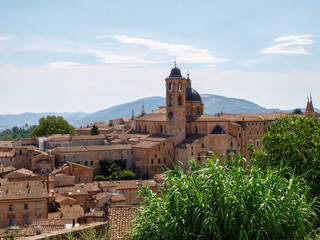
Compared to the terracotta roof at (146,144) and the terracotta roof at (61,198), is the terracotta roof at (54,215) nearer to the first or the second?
the terracotta roof at (61,198)

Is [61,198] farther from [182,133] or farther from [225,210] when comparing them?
[225,210]

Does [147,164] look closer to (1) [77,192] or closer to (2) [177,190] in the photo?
(1) [77,192]

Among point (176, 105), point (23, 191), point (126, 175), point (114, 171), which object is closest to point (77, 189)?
point (23, 191)

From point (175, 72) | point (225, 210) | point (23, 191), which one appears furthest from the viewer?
point (175, 72)

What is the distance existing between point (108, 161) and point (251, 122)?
2573cm

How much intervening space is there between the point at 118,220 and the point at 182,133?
4070 centimetres

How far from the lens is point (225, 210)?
458 inches

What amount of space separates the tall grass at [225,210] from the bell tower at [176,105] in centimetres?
4435

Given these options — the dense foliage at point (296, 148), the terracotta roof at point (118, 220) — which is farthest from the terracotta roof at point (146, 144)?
the terracotta roof at point (118, 220)

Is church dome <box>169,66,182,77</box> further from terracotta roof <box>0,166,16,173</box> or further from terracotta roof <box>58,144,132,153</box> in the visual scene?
terracotta roof <box>0,166,16,173</box>

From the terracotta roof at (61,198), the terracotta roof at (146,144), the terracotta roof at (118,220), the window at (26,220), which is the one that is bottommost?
the window at (26,220)

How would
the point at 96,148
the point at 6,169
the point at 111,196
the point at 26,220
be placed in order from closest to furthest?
1. the point at 26,220
2. the point at 111,196
3. the point at 6,169
4. the point at 96,148

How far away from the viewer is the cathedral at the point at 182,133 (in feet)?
180

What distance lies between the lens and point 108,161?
53781 millimetres
